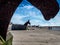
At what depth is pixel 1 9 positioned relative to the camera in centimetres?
58

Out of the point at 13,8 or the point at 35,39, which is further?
the point at 35,39

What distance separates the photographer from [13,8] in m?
0.58

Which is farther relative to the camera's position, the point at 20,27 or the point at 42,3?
the point at 20,27

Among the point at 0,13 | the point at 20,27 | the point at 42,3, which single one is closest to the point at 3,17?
the point at 0,13

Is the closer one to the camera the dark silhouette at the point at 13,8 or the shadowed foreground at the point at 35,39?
the dark silhouette at the point at 13,8

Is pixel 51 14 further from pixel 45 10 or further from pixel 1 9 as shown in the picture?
pixel 1 9

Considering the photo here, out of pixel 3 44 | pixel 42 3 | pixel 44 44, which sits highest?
pixel 42 3

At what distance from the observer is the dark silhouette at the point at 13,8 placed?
1.91 ft

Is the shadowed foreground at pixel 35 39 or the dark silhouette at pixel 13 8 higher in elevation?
the dark silhouette at pixel 13 8

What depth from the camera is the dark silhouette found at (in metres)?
0.58

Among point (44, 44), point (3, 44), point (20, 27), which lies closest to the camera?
point (3, 44)

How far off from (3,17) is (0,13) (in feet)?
0.05

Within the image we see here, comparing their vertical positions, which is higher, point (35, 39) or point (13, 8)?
point (13, 8)

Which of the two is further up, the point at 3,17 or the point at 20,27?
the point at 3,17
